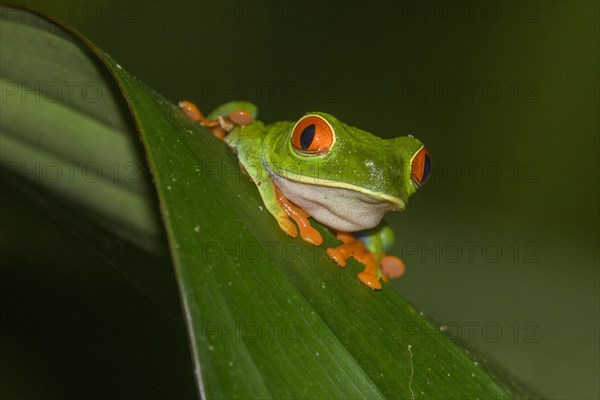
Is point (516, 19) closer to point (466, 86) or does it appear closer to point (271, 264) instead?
point (466, 86)

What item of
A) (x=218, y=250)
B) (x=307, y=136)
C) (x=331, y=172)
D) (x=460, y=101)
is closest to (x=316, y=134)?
(x=307, y=136)

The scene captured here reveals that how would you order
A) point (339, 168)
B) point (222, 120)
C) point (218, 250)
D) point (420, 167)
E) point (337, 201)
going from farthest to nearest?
point (222, 120) → point (420, 167) → point (337, 201) → point (339, 168) → point (218, 250)

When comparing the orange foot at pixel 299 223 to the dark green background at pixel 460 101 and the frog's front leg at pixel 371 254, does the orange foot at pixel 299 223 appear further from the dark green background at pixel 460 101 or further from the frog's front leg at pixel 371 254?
the dark green background at pixel 460 101

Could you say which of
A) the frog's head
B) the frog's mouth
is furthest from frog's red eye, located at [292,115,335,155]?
the frog's mouth

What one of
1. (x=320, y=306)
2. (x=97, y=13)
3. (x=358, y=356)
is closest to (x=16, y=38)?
(x=320, y=306)

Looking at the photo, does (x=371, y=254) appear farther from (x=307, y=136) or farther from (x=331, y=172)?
(x=307, y=136)

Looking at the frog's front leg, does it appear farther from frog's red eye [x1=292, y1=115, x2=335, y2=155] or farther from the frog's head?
frog's red eye [x1=292, y1=115, x2=335, y2=155]
